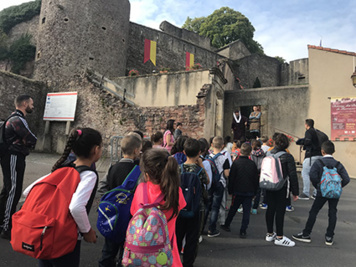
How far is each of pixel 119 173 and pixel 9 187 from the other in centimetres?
180

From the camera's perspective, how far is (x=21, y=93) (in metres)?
14.2

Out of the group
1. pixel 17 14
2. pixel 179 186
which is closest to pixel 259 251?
pixel 179 186

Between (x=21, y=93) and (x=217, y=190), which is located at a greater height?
(x=21, y=93)

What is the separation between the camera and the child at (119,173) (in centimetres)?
231

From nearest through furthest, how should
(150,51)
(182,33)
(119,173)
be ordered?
(119,173), (150,51), (182,33)

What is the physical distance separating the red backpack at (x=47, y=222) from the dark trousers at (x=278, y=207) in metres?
3.03

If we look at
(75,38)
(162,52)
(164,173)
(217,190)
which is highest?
(162,52)

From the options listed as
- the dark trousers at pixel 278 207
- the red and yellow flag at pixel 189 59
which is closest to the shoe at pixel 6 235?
the dark trousers at pixel 278 207

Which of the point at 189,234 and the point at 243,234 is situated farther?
the point at 243,234

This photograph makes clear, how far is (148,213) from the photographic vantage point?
1.87 metres

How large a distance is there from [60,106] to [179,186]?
544 inches

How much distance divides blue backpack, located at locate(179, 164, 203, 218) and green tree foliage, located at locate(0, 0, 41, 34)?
26090mm

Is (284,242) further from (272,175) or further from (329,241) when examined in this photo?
(272,175)

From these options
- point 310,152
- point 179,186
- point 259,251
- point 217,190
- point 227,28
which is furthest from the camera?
point 227,28
